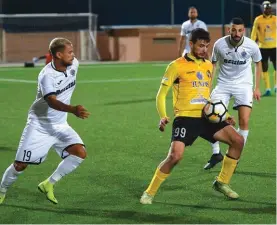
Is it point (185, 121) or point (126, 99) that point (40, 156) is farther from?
point (126, 99)

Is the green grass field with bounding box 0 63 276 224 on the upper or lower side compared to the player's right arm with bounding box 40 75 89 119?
lower

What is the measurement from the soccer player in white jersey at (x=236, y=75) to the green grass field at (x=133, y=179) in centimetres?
65

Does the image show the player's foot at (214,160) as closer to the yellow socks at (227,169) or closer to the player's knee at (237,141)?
the yellow socks at (227,169)

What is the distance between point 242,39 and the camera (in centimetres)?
1019

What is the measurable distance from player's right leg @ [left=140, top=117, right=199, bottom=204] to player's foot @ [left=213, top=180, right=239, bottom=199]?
0.77m

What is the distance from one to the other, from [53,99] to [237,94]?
11.2 ft

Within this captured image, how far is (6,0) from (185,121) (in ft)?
110

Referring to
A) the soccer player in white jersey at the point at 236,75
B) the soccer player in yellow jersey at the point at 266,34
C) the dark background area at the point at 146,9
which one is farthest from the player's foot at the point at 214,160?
the dark background area at the point at 146,9

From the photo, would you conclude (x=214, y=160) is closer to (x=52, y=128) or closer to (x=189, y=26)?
(x=52, y=128)

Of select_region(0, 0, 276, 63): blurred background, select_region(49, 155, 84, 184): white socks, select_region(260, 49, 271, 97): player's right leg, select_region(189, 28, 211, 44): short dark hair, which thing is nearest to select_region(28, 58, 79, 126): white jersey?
select_region(49, 155, 84, 184): white socks

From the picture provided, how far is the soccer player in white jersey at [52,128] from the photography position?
26.1 ft

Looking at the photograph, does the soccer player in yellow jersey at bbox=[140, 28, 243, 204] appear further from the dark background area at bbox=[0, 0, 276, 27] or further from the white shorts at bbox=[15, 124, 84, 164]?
the dark background area at bbox=[0, 0, 276, 27]

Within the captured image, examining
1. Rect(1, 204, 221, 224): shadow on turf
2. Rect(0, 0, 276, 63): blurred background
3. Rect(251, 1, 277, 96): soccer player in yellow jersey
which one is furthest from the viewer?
Rect(0, 0, 276, 63): blurred background

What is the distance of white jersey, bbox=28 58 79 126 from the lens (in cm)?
784
